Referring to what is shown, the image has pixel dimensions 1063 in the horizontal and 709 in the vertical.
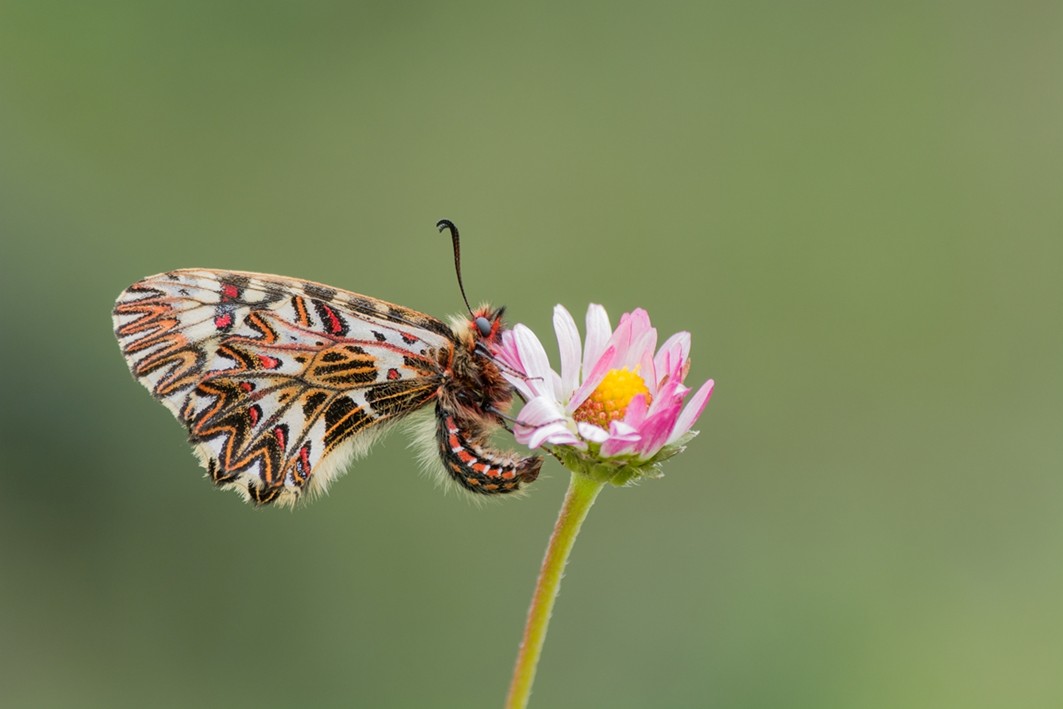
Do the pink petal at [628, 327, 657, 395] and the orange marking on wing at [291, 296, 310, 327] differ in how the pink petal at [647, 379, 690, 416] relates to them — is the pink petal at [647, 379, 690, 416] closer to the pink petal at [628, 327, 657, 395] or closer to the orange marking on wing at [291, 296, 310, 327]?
the pink petal at [628, 327, 657, 395]

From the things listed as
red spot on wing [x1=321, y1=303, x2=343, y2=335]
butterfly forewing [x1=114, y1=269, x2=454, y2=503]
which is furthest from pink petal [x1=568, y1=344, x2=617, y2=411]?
red spot on wing [x1=321, y1=303, x2=343, y2=335]

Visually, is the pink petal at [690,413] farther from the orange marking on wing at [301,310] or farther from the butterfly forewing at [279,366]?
the orange marking on wing at [301,310]

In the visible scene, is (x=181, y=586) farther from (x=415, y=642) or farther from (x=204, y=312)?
(x=204, y=312)

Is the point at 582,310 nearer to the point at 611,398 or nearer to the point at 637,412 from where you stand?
the point at 611,398

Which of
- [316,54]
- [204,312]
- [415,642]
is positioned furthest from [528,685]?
[316,54]

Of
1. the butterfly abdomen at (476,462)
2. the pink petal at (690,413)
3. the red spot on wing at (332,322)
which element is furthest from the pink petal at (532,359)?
the red spot on wing at (332,322)
